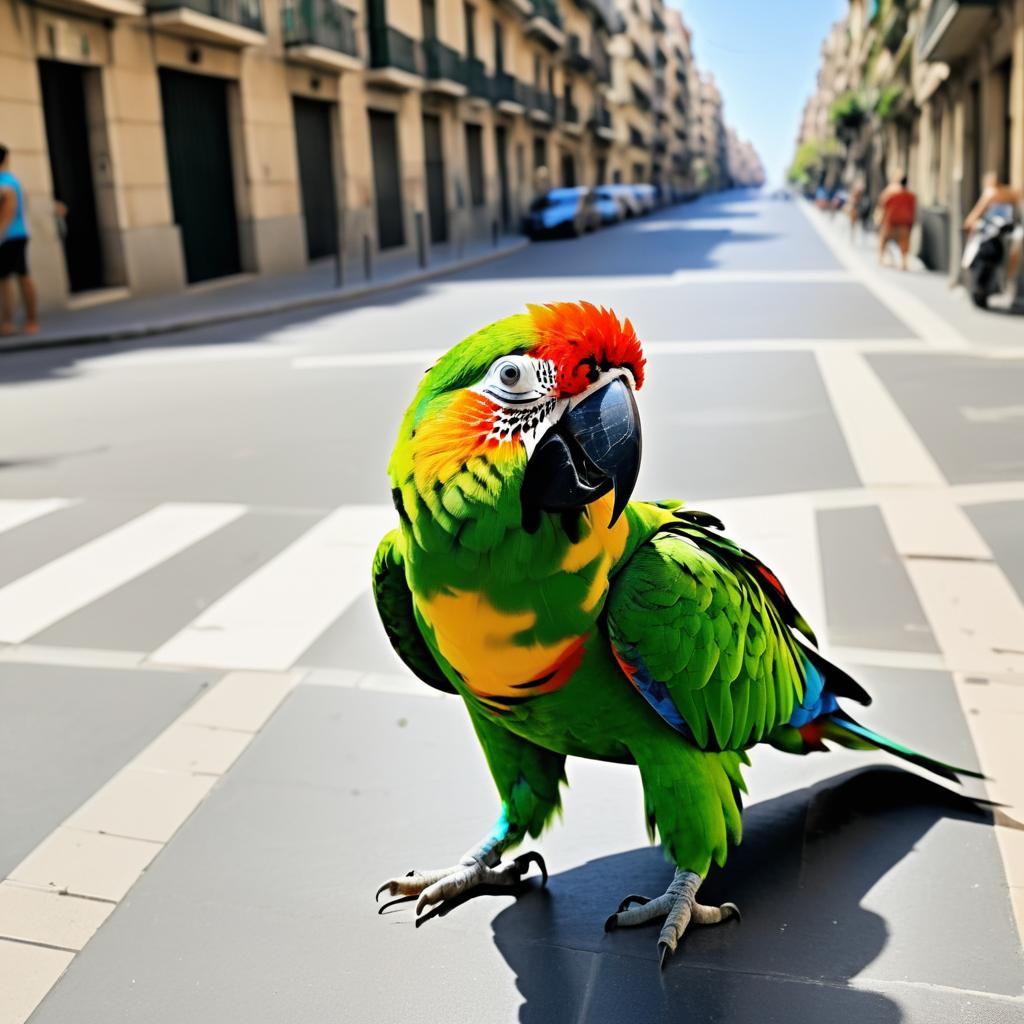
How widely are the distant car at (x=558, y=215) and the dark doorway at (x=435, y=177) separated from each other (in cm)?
292

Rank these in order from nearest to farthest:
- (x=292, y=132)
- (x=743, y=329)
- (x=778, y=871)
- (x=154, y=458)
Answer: (x=778, y=871)
(x=154, y=458)
(x=743, y=329)
(x=292, y=132)

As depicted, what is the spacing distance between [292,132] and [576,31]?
3666 cm

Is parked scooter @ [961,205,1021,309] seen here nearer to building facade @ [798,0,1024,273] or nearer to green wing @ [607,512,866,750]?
building facade @ [798,0,1024,273]

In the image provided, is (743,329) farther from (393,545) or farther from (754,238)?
(754,238)

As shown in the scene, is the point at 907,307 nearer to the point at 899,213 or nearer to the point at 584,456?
the point at 899,213

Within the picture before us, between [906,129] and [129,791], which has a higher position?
[906,129]

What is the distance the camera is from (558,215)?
34188 millimetres

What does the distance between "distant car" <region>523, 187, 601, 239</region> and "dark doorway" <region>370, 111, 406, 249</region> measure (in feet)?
18.3

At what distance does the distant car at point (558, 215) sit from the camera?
3406 cm

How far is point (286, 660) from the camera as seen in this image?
395 cm

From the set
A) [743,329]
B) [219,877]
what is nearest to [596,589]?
[219,877]

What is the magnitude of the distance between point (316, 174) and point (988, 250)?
16.2 m

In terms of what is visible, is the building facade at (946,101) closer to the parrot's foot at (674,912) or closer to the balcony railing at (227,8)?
the balcony railing at (227,8)

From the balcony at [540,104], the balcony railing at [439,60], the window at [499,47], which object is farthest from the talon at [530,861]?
the balcony at [540,104]
